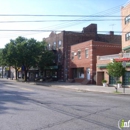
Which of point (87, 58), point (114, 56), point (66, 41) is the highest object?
point (66, 41)

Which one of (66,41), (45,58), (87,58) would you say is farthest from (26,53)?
(87,58)

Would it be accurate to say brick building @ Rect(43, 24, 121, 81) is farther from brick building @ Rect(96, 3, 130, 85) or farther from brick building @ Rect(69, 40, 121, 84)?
brick building @ Rect(96, 3, 130, 85)

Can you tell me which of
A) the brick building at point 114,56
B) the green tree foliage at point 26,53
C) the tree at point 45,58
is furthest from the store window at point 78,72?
the brick building at point 114,56

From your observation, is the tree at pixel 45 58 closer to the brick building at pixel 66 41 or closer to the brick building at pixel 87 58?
the brick building at pixel 66 41

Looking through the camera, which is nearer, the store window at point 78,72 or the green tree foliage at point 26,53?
the store window at point 78,72

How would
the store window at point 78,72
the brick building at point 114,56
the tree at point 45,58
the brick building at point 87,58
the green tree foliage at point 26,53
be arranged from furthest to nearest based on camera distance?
the tree at point 45,58 < the green tree foliage at point 26,53 < the store window at point 78,72 < the brick building at point 87,58 < the brick building at point 114,56

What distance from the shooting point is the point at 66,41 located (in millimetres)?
46969

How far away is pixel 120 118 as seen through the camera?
9.05 m

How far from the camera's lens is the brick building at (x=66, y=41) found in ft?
152

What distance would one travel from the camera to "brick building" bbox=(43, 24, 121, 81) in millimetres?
46438

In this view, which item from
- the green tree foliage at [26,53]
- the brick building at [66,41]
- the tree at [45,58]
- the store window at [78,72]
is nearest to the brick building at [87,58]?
the store window at [78,72]

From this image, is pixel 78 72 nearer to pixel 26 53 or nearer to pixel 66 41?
pixel 66 41

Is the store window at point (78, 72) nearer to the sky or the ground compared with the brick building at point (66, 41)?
nearer to the ground

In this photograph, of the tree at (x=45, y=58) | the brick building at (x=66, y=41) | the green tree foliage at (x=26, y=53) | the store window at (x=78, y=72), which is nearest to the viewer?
the store window at (x=78, y=72)
